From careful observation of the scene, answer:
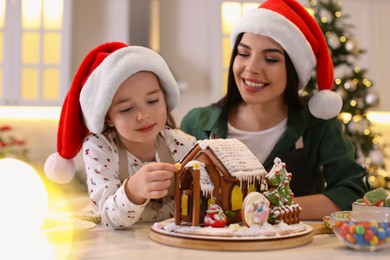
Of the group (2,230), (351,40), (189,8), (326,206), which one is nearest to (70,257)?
(2,230)

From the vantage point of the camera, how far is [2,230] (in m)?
1.12

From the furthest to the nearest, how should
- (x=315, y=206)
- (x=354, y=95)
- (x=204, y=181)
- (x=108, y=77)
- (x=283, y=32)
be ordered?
(x=354, y=95) → (x=283, y=32) → (x=315, y=206) → (x=108, y=77) → (x=204, y=181)

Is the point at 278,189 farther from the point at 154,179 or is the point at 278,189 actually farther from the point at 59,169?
the point at 59,169

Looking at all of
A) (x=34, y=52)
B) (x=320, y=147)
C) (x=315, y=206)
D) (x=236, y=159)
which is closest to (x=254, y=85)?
(x=320, y=147)

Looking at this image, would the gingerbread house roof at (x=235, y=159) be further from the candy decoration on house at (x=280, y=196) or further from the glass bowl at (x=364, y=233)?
the glass bowl at (x=364, y=233)

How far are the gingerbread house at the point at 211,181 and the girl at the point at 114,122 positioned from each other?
150 millimetres

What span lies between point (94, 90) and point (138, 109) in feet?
0.37

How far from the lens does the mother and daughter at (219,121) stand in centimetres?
133

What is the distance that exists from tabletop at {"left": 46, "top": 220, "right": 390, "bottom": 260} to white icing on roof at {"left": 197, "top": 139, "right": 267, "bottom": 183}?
169 mm

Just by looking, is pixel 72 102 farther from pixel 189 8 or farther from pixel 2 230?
pixel 189 8

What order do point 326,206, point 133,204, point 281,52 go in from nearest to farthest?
point 133,204
point 326,206
point 281,52

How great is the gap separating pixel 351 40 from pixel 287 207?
8.14 ft

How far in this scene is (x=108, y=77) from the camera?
51.8 inches

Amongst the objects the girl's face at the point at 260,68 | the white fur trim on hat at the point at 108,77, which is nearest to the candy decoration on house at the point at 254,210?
the white fur trim on hat at the point at 108,77
